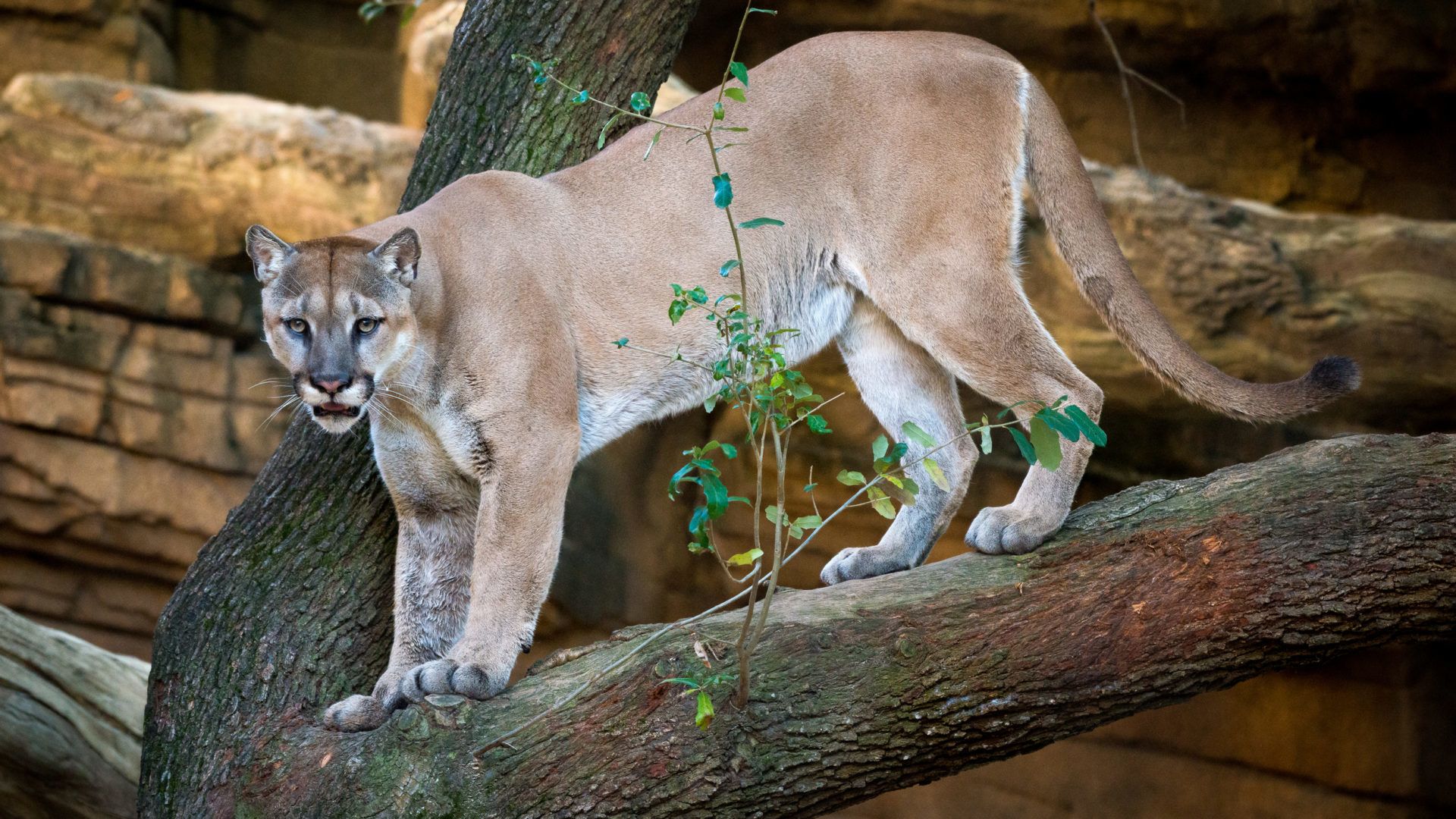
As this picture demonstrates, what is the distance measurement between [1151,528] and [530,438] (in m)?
1.41

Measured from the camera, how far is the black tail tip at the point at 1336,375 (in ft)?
9.96

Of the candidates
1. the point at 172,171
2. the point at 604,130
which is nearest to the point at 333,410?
the point at 604,130

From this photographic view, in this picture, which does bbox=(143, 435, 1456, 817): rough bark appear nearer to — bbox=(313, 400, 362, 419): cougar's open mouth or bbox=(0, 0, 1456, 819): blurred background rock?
bbox=(313, 400, 362, 419): cougar's open mouth

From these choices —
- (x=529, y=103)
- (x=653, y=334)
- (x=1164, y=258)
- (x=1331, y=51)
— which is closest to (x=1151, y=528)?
(x=653, y=334)

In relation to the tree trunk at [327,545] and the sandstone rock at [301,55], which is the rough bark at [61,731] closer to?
the tree trunk at [327,545]

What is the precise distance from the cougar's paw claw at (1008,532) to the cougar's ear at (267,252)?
5.61 feet

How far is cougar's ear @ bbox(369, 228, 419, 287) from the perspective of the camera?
3150 millimetres

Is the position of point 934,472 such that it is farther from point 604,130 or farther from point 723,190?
point 604,130

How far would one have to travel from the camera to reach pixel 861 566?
143 inches

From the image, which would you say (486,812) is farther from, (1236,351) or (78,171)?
(78,171)

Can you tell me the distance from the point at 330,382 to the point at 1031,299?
3.48 m

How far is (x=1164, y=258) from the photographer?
5.70 metres

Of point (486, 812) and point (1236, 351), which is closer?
point (486, 812)

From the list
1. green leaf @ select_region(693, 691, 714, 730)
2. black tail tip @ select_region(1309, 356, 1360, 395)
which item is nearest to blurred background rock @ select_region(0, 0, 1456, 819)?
black tail tip @ select_region(1309, 356, 1360, 395)
